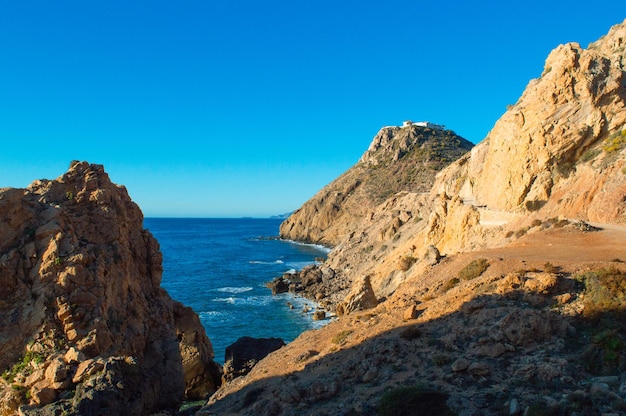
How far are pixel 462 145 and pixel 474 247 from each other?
328 feet

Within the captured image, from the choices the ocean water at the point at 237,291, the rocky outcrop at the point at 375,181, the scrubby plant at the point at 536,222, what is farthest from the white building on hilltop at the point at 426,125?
the scrubby plant at the point at 536,222

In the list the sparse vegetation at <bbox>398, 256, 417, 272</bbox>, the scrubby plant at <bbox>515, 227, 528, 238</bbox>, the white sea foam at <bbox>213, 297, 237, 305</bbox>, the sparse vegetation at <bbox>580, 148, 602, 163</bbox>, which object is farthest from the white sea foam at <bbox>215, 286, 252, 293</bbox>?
the sparse vegetation at <bbox>580, 148, 602, 163</bbox>

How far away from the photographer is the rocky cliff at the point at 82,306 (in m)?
11.4

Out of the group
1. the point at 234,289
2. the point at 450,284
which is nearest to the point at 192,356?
the point at 450,284

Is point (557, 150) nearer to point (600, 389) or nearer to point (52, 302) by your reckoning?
point (600, 389)

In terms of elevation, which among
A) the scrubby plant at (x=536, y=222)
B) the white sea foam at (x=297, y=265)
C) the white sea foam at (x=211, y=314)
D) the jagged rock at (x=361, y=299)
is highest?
the scrubby plant at (x=536, y=222)

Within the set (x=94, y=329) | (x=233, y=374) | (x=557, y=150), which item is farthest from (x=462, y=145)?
(x=94, y=329)

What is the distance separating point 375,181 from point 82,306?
98.6 metres

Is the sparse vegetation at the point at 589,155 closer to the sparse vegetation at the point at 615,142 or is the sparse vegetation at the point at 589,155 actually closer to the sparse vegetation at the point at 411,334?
the sparse vegetation at the point at 615,142

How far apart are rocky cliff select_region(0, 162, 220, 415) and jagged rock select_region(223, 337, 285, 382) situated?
4062mm

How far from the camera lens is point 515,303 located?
14.1m

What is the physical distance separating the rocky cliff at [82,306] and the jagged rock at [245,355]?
4.06m

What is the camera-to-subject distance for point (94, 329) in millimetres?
14719

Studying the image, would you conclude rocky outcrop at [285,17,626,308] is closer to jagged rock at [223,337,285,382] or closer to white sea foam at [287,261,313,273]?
jagged rock at [223,337,285,382]
